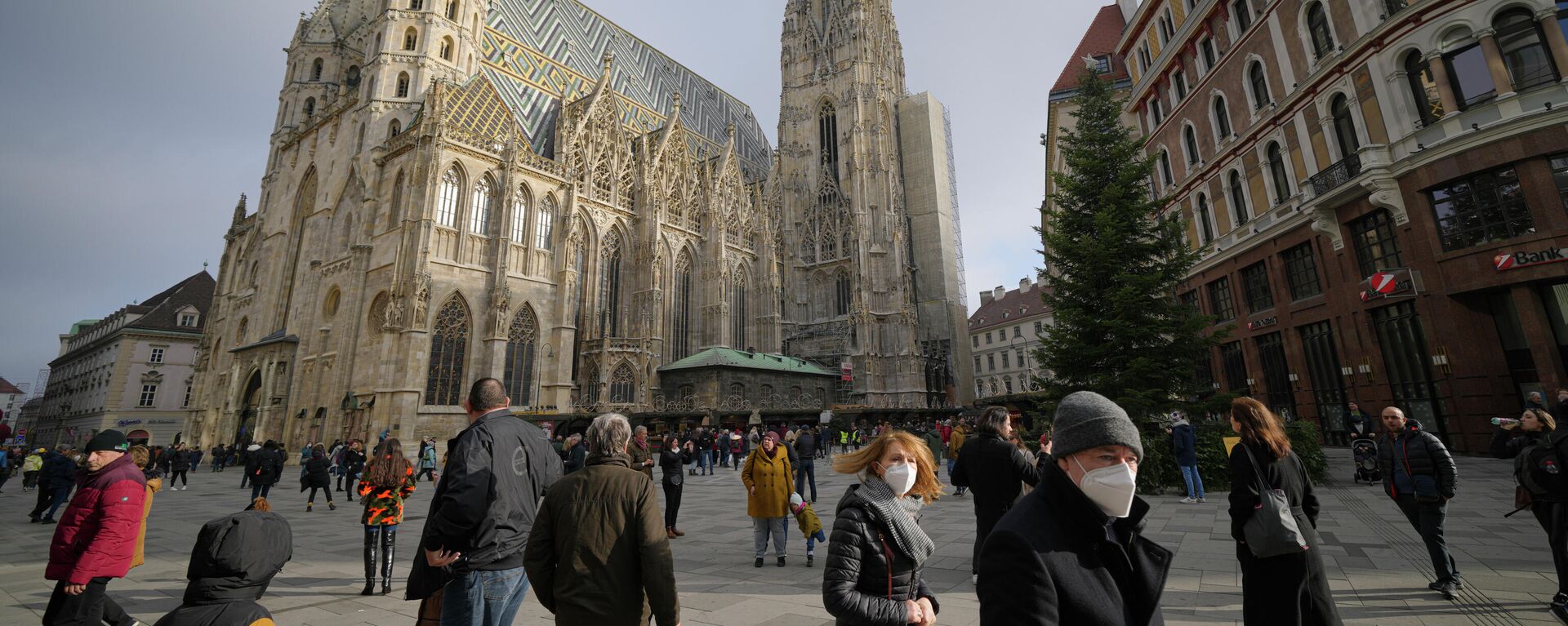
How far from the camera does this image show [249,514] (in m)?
2.79

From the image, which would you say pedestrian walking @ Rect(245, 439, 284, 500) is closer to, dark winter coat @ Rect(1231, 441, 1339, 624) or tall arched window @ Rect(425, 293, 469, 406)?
tall arched window @ Rect(425, 293, 469, 406)

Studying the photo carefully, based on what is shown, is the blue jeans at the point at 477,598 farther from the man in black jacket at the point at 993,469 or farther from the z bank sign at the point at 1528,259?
the z bank sign at the point at 1528,259

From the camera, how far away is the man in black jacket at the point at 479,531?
9.88 feet

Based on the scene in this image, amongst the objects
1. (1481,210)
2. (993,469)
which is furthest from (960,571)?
(1481,210)

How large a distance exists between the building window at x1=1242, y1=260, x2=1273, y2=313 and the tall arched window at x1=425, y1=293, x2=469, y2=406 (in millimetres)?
27843

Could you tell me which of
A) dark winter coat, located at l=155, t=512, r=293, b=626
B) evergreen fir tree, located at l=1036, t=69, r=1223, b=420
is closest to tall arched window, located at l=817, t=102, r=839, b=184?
evergreen fir tree, located at l=1036, t=69, r=1223, b=420

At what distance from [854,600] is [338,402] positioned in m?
28.0

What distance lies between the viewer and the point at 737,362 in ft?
98.1

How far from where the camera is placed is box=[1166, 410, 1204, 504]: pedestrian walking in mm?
8906

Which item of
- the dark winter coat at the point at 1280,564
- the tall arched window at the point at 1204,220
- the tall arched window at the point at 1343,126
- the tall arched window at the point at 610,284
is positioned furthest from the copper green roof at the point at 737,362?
the dark winter coat at the point at 1280,564

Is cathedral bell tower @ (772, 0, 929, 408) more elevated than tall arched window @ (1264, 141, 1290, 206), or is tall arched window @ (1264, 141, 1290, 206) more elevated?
cathedral bell tower @ (772, 0, 929, 408)

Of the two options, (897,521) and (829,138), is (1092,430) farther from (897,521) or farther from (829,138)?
(829,138)

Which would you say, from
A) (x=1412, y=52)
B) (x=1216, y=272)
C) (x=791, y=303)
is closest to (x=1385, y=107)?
(x=1412, y=52)

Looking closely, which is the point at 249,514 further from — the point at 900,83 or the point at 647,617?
the point at 900,83
